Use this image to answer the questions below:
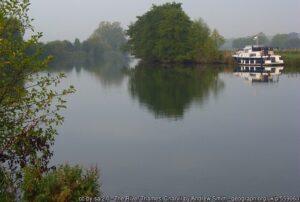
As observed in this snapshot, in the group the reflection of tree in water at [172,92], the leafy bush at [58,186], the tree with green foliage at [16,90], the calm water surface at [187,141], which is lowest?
the calm water surface at [187,141]

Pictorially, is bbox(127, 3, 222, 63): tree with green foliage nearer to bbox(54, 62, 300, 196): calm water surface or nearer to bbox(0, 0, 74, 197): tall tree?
bbox(54, 62, 300, 196): calm water surface

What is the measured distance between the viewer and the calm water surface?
2000 cm

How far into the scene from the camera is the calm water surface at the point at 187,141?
2000cm

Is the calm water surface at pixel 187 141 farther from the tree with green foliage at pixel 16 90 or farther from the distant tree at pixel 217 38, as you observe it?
the distant tree at pixel 217 38

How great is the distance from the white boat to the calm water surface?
149 ft

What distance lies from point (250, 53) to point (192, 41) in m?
12.6

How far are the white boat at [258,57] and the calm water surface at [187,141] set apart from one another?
45401 mm

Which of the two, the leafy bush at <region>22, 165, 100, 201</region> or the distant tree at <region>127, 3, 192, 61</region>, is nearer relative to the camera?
the leafy bush at <region>22, 165, 100, 201</region>

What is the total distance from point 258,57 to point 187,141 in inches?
2886

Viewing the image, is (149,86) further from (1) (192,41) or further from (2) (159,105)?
(1) (192,41)

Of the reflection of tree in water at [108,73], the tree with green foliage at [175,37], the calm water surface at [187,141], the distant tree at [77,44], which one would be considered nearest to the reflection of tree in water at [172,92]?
the calm water surface at [187,141]

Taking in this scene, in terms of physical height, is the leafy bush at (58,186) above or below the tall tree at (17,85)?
below

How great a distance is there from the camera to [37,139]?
571 inches

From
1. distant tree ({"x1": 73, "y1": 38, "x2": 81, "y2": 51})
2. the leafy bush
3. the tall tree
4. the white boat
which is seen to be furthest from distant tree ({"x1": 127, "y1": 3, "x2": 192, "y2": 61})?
the leafy bush
